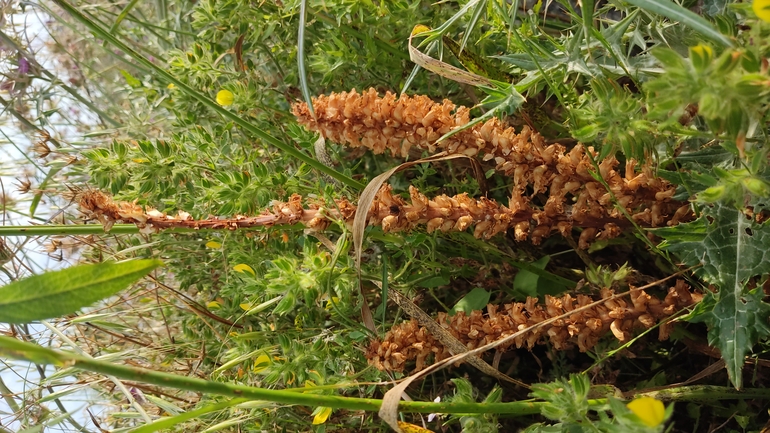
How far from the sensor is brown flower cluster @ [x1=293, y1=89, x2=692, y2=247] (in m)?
0.78

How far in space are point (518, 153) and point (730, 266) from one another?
27 cm

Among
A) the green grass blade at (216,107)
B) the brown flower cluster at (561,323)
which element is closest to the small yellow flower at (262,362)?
the brown flower cluster at (561,323)

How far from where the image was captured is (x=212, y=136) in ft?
3.81

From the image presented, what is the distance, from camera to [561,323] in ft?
2.64

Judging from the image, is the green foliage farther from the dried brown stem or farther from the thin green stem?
the thin green stem

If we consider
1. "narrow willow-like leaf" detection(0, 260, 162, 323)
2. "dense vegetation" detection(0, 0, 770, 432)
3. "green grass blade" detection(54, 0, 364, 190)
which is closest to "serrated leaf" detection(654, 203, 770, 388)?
"dense vegetation" detection(0, 0, 770, 432)

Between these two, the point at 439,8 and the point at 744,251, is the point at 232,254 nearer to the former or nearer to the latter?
the point at 439,8

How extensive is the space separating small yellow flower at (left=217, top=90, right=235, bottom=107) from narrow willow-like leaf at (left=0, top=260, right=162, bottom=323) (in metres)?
0.66

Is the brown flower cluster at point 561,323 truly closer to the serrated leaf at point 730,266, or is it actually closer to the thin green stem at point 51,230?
the serrated leaf at point 730,266

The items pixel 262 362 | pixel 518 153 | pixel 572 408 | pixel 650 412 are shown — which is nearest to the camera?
pixel 650 412

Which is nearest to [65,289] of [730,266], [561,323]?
[561,323]

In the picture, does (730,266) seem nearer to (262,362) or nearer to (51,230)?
(262,362)

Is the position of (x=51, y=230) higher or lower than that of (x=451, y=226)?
higher

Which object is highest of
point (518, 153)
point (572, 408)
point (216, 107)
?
point (216, 107)
